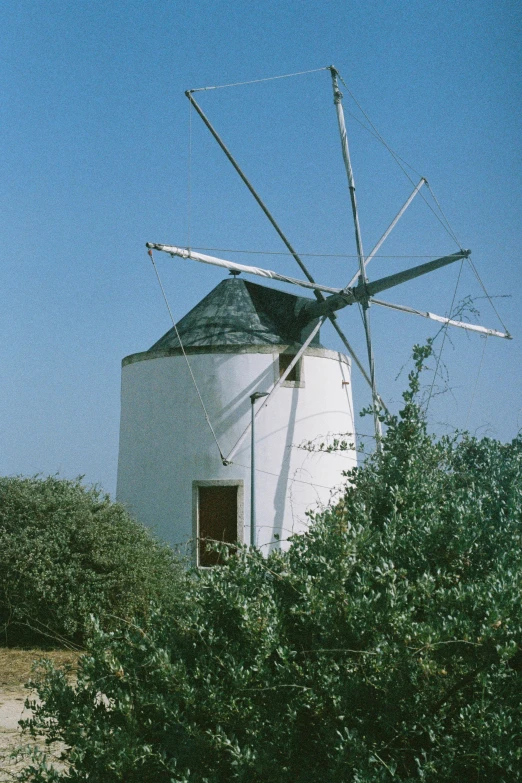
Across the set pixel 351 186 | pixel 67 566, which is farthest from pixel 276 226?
pixel 67 566

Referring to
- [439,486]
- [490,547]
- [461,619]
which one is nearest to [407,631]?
[461,619]

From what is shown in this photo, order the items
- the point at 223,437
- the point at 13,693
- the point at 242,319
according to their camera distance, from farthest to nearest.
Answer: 1. the point at 242,319
2. the point at 223,437
3. the point at 13,693

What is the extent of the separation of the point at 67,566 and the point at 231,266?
7.72 m

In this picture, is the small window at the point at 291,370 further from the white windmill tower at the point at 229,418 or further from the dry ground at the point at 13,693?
the dry ground at the point at 13,693

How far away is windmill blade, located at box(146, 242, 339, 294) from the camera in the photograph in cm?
1383

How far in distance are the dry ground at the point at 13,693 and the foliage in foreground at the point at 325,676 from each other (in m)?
1.67

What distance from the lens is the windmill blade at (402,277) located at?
1642 centimetres

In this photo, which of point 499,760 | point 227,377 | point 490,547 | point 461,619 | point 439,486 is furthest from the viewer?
point 227,377

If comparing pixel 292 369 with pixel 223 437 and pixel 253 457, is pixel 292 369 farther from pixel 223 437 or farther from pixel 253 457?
pixel 253 457

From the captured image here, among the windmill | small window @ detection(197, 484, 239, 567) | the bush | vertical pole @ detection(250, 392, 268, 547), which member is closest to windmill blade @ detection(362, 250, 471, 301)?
the windmill

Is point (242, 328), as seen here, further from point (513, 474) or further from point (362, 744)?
point (362, 744)

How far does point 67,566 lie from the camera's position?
9070mm

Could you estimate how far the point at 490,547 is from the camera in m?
3.38

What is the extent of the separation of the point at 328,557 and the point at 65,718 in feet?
4.11
